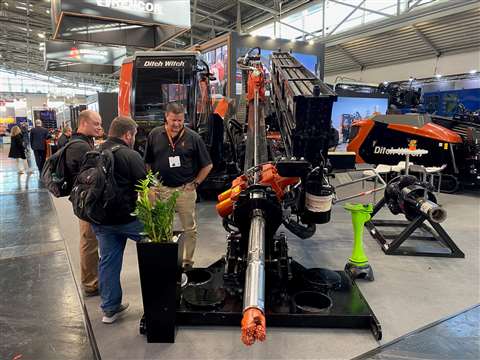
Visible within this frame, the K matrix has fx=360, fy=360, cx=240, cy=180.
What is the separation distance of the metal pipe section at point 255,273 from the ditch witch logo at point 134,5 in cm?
474

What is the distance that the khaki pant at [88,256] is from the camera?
2982 millimetres

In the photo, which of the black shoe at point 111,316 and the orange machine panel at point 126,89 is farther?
the orange machine panel at point 126,89

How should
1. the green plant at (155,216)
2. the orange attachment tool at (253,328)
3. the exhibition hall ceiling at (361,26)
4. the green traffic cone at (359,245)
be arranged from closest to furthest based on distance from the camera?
the orange attachment tool at (253,328) → the green plant at (155,216) → the green traffic cone at (359,245) → the exhibition hall ceiling at (361,26)

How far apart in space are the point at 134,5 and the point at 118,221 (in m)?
4.41

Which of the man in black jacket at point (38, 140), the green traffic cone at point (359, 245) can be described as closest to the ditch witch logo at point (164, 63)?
the green traffic cone at point (359, 245)

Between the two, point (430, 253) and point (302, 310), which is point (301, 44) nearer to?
point (430, 253)

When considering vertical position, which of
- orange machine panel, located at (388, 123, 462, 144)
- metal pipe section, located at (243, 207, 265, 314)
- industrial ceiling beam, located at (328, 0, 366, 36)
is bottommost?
metal pipe section, located at (243, 207, 265, 314)

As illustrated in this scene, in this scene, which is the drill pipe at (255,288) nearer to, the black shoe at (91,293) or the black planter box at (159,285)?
the black planter box at (159,285)

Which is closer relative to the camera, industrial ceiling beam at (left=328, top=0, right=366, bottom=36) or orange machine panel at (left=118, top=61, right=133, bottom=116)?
orange machine panel at (left=118, top=61, right=133, bottom=116)

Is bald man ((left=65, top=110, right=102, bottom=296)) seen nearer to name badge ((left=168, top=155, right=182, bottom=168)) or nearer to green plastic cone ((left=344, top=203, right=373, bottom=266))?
name badge ((left=168, top=155, right=182, bottom=168))

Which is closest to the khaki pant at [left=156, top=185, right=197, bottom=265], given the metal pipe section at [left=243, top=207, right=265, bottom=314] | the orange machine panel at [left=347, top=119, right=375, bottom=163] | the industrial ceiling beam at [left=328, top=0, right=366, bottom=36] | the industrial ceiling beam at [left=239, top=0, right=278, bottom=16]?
the metal pipe section at [left=243, top=207, right=265, bottom=314]

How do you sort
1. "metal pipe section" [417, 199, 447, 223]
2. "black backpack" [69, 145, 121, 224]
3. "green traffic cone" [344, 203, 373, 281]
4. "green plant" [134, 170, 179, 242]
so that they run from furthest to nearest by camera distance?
1. "metal pipe section" [417, 199, 447, 223]
2. "green traffic cone" [344, 203, 373, 281]
3. "black backpack" [69, 145, 121, 224]
4. "green plant" [134, 170, 179, 242]

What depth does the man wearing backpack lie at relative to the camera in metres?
2.50

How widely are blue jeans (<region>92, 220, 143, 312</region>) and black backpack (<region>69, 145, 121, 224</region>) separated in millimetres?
127
